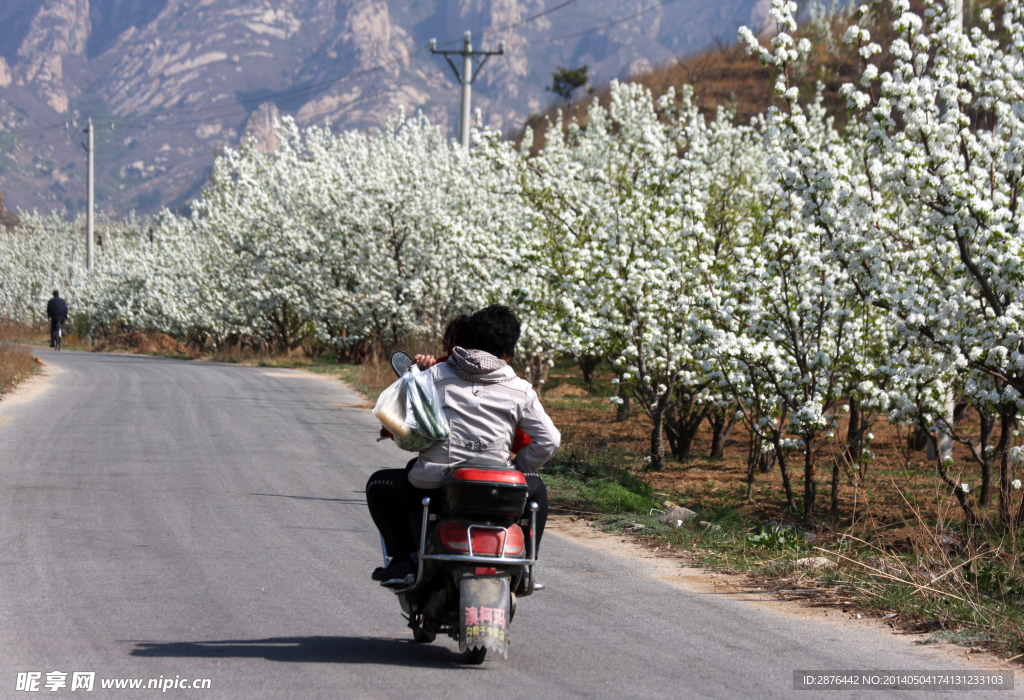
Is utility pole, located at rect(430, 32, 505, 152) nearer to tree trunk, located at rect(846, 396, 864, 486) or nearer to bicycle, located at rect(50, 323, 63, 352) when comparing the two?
tree trunk, located at rect(846, 396, 864, 486)

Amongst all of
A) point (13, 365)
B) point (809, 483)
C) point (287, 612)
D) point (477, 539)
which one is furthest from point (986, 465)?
point (13, 365)

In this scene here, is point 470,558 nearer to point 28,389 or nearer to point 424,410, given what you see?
point 424,410

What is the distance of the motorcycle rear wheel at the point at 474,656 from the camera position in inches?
188

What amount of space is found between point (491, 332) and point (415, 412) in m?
0.58

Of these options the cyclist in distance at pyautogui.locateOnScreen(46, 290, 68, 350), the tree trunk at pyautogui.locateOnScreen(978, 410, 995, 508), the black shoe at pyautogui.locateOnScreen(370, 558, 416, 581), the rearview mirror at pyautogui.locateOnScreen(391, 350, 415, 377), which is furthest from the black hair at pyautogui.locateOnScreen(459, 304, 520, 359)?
the cyclist in distance at pyautogui.locateOnScreen(46, 290, 68, 350)

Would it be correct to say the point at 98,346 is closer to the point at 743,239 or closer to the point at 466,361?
the point at 743,239

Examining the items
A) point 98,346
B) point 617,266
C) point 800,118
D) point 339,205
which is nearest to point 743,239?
point 617,266

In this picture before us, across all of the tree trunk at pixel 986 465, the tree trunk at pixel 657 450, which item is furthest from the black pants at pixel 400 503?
the tree trunk at pixel 657 450

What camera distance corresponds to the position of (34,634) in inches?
201

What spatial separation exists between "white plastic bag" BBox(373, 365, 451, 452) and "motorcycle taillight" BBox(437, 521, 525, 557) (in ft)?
1.41

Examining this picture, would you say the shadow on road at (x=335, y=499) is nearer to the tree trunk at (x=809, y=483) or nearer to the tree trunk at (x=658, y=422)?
the tree trunk at (x=809, y=483)

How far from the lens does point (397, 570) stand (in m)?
4.89

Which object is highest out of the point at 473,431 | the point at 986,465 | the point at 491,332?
the point at 491,332

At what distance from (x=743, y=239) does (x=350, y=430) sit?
6365 mm
